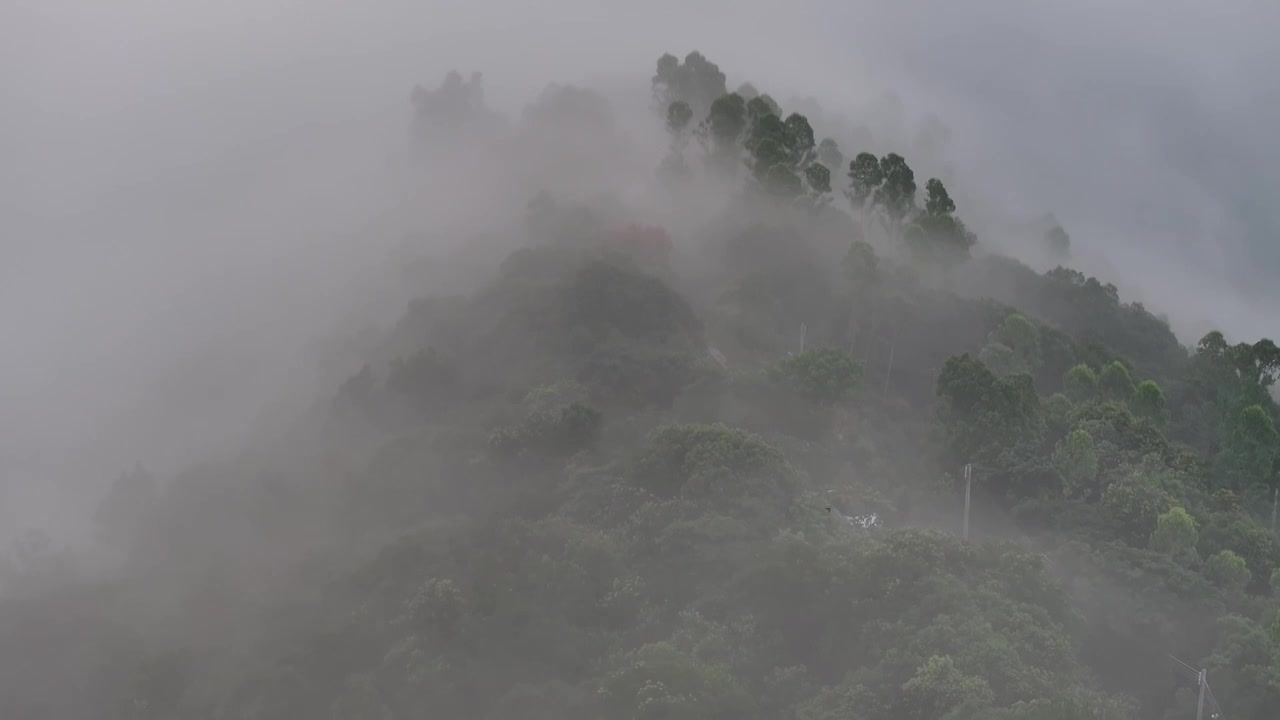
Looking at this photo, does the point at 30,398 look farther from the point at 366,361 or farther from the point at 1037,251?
the point at 1037,251

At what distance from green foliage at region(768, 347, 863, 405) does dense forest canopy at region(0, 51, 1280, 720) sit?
0.58ft

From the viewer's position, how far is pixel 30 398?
83.9m

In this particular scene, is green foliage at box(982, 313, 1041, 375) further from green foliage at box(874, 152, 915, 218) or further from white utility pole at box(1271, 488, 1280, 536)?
white utility pole at box(1271, 488, 1280, 536)

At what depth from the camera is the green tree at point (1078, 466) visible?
59.3 meters

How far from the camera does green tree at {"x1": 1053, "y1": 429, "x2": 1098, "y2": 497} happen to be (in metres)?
59.3

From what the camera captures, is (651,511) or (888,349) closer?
(651,511)

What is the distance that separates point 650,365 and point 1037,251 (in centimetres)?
7663

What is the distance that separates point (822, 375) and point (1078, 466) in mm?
12077

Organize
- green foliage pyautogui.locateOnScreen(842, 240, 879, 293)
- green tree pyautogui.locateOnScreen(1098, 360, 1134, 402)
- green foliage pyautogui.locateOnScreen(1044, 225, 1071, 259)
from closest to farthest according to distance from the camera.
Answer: green tree pyautogui.locateOnScreen(1098, 360, 1134, 402), green foliage pyautogui.locateOnScreen(842, 240, 879, 293), green foliage pyautogui.locateOnScreen(1044, 225, 1071, 259)

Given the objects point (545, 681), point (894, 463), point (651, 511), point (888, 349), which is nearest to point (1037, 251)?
point (888, 349)

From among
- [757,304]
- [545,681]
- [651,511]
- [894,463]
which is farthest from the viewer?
[757,304]

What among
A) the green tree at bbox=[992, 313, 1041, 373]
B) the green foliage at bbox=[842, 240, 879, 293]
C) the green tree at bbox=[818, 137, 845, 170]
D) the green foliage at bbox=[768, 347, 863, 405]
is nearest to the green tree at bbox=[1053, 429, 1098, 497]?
the green foliage at bbox=[768, 347, 863, 405]

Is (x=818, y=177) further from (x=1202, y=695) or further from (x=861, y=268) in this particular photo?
(x=1202, y=695)

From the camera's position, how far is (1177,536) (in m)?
53.7
